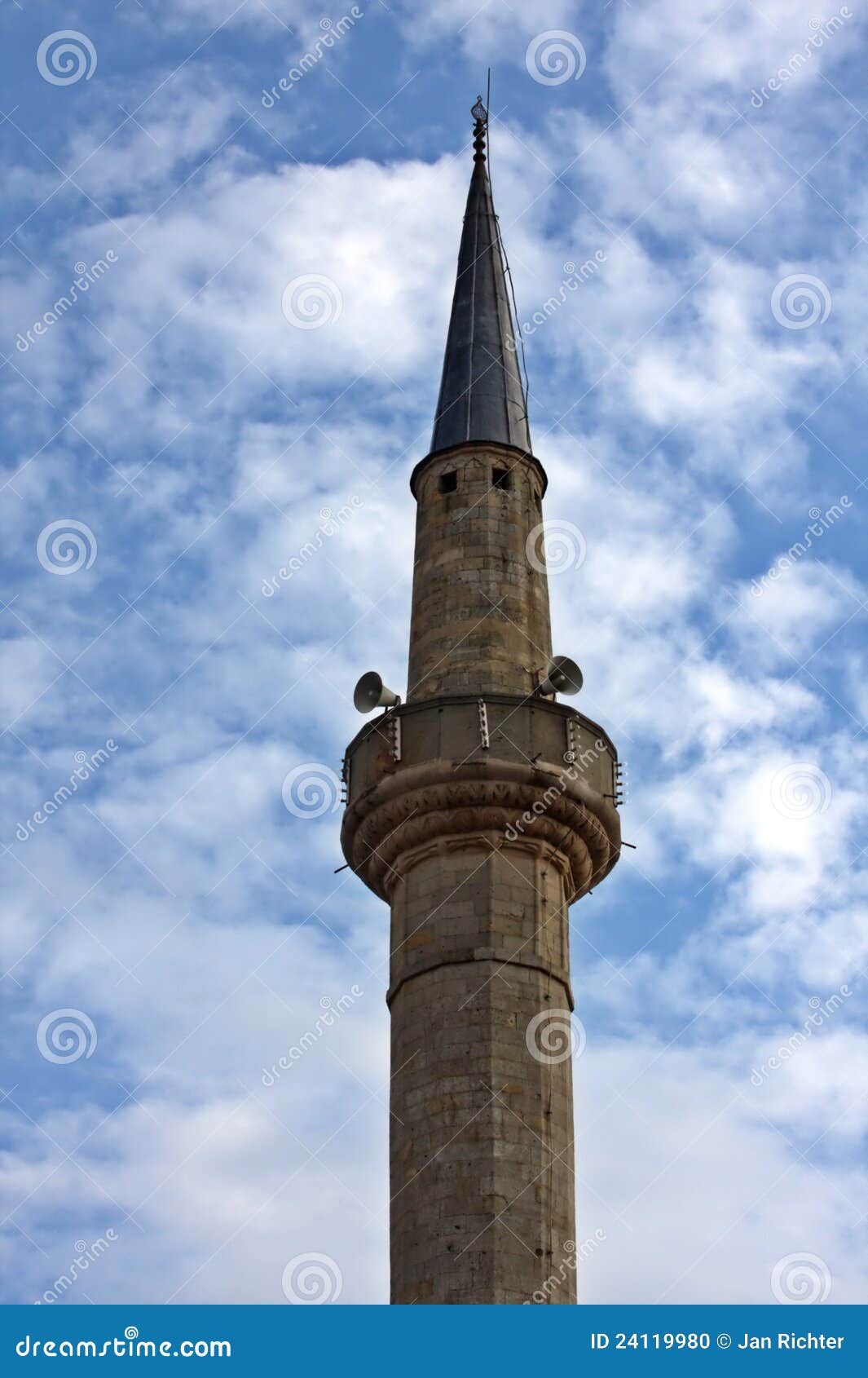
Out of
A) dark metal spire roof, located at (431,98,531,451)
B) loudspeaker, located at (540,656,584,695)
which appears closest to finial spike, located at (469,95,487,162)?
dark metal spire roof, located at (431,98,531,451)

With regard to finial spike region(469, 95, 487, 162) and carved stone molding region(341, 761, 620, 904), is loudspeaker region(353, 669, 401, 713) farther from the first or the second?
finial spike region(469, 95, 487, 162)

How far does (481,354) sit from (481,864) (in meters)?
8.74

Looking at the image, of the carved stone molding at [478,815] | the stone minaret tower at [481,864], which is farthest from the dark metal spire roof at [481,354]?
the carved stone molding at [478,815]

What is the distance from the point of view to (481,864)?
77.8 ft

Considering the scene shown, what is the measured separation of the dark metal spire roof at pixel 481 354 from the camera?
2770 centimetres

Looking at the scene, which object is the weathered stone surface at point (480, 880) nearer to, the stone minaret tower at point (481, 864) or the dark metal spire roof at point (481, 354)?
the stone minaret tower at point (481, 864)

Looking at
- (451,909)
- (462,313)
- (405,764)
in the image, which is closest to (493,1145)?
(451,909)

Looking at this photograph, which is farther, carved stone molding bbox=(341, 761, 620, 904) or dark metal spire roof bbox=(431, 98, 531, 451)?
dark metal spire roof bbox=(431, 98, 531, 451)

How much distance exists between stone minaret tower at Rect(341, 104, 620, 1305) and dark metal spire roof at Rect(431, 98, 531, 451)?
57 mm

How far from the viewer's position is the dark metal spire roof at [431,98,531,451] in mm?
27703

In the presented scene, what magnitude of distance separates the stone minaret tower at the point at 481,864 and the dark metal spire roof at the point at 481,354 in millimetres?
57

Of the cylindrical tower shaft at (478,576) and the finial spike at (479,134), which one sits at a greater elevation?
the finial spike at (479,134)

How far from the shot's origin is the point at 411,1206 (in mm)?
21797

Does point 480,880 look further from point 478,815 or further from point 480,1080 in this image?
point 480,1080
